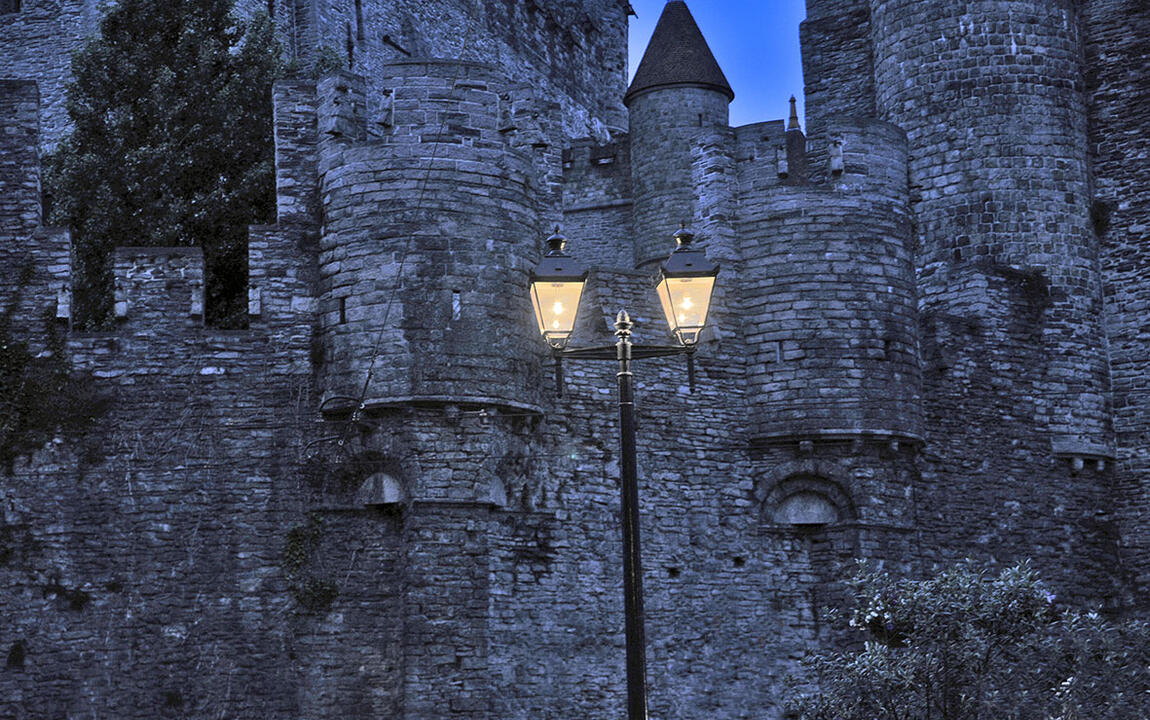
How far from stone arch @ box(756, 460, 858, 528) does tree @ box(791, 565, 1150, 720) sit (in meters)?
3.72

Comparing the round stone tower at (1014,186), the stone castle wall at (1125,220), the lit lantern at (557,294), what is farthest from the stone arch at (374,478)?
the stone castle wall at (1125,220)

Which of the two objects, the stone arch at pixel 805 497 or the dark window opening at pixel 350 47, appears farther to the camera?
the dark window opening at pixel 350 47

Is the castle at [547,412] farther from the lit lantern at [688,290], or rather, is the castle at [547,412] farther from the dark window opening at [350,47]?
the dark window opening at [350,47]

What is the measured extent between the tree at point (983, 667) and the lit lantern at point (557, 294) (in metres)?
5.00

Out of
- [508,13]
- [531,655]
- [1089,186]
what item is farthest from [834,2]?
[508,13]

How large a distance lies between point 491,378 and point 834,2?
12.3 meters

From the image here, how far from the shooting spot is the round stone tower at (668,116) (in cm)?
3288

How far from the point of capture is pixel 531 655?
19875 mm

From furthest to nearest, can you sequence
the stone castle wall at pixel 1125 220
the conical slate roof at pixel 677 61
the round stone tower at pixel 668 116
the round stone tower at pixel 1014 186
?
the conical slate roof at pixel 677 61 < the round stone tower at pixel 668 116 < the stone castle wall at pixel 1125 220 < the round stone tower at pixel 1014 186

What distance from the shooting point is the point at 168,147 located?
2598 centimetres

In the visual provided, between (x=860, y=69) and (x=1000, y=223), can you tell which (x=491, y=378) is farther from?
(x=860, y=69)

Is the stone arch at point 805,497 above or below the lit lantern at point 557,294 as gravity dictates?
below

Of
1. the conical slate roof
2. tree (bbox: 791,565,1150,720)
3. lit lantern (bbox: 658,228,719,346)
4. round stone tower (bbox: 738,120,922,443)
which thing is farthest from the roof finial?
lit lantern (bbox: 658,228,719,346)

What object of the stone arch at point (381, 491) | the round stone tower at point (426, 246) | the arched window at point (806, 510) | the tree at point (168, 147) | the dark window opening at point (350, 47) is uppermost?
the dark window opening at point (350, 47)
